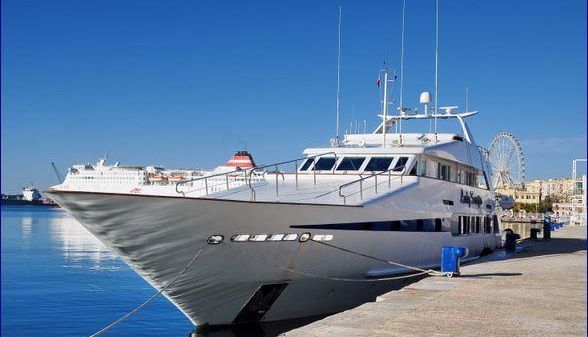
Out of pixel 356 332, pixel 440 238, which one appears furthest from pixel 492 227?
pixel 356 332

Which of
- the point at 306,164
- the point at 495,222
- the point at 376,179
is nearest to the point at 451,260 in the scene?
the point at 376,179

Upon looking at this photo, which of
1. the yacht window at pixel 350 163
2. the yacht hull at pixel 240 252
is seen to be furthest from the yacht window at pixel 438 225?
the yacht window at pixel 350 163

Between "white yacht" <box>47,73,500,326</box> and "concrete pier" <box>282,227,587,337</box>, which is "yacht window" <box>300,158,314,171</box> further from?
"concrete pier" <box>282,227,587,337</box>

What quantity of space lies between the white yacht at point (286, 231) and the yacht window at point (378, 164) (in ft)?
0.08

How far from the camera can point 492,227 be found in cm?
2352

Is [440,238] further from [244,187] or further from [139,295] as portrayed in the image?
[139,295]

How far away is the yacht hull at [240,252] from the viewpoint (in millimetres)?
11336

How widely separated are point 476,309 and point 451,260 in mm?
4288

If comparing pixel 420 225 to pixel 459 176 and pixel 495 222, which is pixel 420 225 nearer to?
pixel 459 176

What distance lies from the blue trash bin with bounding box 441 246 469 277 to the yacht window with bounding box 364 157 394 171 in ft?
9.00

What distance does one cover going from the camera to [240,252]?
12.1m

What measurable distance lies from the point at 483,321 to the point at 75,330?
10.6m

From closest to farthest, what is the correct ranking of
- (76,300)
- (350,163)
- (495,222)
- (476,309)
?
(476,309) < (350,163) < (76,300) < (495,222)

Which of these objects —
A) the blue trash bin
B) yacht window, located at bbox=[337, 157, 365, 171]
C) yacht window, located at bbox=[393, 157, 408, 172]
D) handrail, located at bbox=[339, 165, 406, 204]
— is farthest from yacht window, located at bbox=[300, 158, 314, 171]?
the blue trash bin
